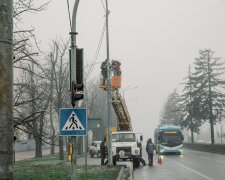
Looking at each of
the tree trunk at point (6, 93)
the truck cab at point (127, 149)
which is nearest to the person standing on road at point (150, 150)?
the truck cab at point (127, 149)

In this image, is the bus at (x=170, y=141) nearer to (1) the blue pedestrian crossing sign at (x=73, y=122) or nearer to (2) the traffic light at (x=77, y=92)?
(2) the traffic light at (x=77, y=92)

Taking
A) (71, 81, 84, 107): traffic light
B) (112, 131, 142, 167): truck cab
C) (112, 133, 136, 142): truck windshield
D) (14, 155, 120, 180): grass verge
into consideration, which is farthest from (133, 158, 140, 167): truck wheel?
(71, 81, 84, 107): traffic light

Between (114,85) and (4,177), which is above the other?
(114,85)

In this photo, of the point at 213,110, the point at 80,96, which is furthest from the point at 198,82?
the point at 80,96

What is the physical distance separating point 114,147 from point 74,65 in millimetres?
17280

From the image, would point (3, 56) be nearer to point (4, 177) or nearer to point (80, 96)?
point (4, 177)

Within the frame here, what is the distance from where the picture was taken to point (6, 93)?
13.0ft

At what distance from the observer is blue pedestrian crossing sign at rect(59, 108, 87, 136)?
9961 millimetres

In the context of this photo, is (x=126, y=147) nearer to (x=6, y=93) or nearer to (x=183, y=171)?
(x=183, y=171)

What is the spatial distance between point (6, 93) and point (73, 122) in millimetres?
6103

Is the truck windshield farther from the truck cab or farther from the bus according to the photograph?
the bus

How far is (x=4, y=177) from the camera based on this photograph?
392cm

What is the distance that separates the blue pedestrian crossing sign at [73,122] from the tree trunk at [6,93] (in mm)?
5933

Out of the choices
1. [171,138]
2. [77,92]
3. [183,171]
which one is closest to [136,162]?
[183,171]
